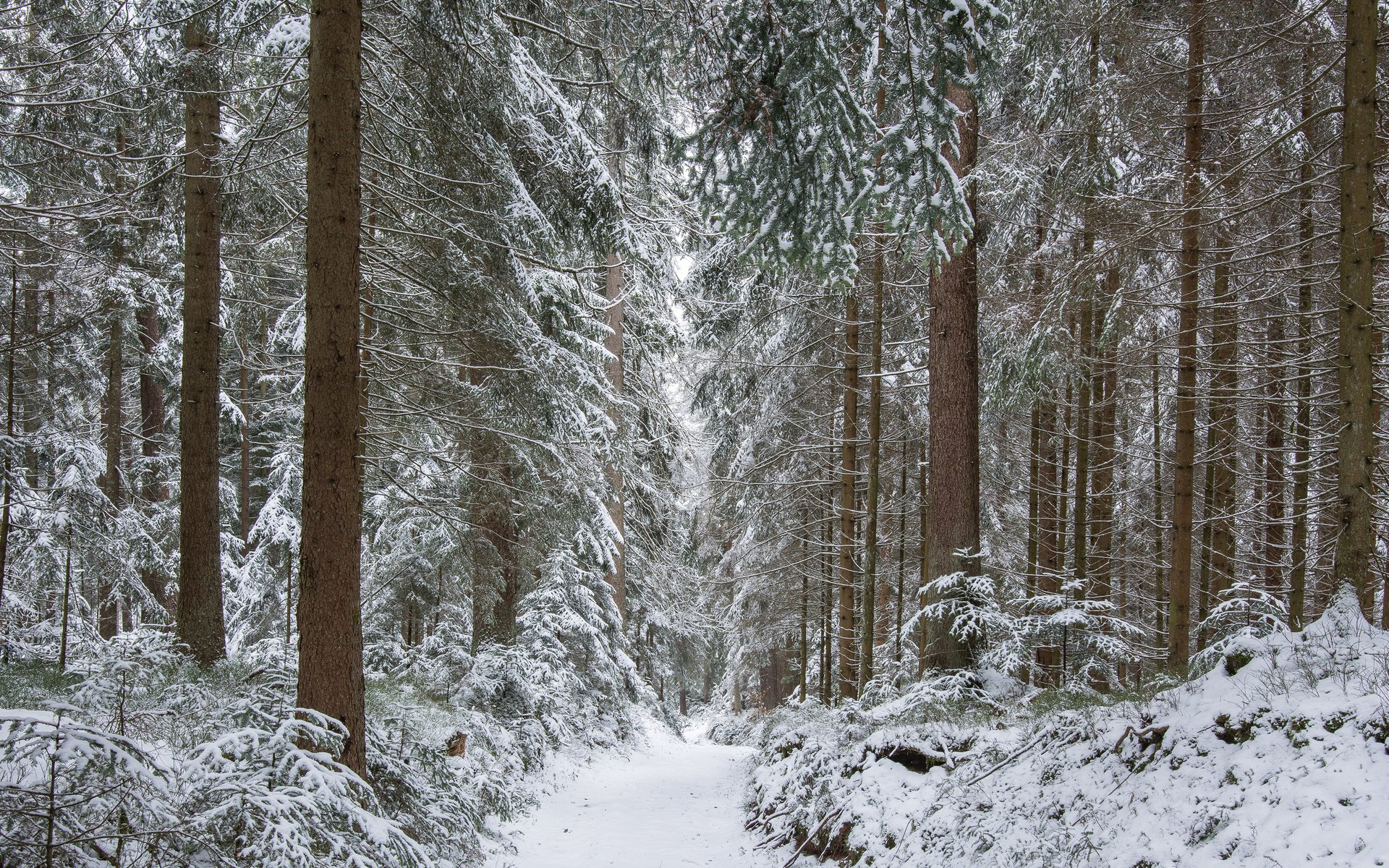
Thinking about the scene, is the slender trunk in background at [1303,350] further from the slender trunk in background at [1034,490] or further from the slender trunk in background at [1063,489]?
the slender trunk in background at [1034,490]

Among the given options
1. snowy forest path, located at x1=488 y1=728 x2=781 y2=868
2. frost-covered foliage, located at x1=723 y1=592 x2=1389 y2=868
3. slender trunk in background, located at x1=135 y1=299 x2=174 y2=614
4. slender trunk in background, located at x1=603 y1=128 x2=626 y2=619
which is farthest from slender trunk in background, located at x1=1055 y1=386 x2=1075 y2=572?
slender trunk in background, located at x1=135 y1=299 x2=174 y2=614

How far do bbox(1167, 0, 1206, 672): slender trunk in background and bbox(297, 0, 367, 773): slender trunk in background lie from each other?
291 inches

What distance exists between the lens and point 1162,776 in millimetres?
4121

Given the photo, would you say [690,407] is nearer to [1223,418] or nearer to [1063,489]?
[1063,489]

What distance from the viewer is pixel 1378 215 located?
8180 millimetres

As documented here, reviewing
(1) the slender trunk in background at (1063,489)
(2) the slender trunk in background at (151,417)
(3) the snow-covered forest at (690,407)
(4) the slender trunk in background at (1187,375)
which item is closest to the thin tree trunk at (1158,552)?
(3) the snow-covered forest at (690,407)

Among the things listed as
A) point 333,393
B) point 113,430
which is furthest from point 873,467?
point 113,430

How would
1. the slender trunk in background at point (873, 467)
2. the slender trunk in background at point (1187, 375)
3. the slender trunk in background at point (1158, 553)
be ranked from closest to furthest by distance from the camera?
the slender trunk in background at point (1187, 375), the slender trunk in background at point (873, 467), the slender trunk in background at point (1158, 553)

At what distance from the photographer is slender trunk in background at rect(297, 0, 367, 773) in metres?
4.77

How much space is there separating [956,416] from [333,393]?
6075 millimetres

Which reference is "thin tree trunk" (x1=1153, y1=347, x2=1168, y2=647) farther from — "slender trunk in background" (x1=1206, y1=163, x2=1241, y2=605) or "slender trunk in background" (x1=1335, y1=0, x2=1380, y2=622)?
"slender trunk in background" (x1=1335, y1=0, x2=1380, y2=622)

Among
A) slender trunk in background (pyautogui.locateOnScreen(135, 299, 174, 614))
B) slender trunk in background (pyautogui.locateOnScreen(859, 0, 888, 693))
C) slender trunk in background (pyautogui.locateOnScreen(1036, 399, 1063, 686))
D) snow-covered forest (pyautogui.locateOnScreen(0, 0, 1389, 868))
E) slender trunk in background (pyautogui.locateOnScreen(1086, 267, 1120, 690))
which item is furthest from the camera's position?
slender trunk in background (pyautogui.locateOnScreen(135, 299, 174, 614))

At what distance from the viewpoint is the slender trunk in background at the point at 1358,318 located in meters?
5.02

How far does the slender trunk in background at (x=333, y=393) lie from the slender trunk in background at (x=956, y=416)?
5.76 meters
